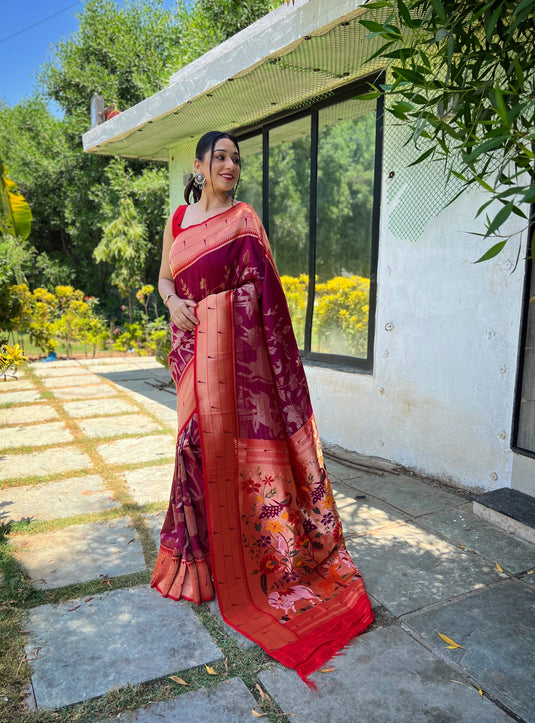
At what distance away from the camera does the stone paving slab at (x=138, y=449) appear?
422cm

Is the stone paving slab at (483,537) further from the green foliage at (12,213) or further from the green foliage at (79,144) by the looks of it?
the green foliage at (79,144)

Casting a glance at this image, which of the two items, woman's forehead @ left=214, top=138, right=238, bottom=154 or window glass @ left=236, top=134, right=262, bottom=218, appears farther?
window glass @ left=236, top=134, right=262, bottom=218

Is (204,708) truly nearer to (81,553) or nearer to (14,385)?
(81,553)

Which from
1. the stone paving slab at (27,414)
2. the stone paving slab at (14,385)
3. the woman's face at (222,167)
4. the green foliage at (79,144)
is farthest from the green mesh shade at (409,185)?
the green foliage at (79,144)

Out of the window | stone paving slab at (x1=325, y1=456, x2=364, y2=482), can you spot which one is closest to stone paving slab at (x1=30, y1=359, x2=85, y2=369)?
the window

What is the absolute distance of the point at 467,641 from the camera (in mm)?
2006

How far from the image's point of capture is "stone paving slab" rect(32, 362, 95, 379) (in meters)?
7.65

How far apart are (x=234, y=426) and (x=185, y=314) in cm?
50

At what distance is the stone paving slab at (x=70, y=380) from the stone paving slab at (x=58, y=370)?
8cm

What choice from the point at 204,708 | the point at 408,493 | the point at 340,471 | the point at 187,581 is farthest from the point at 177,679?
the point at 340,471

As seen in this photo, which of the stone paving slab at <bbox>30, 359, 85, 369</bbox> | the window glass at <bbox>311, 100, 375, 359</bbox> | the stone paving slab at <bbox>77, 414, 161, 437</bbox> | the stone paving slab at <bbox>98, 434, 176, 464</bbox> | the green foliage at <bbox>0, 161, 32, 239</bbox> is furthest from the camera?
the stone paving slab at <bbox>30, 359, 85, 369</bbox>

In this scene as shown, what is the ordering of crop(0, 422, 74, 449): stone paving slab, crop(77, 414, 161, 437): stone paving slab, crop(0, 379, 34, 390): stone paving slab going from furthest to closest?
crop(0, 379, 34, 390): stone paving slab, crop(77, 414, 161, 437): stone paving slab, crop(0, 422, 74, 449): stone paving slab

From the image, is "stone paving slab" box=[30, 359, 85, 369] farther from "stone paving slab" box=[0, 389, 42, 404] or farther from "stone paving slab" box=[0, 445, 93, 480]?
"stone paving slab" box=[0, 445, 93, 480]

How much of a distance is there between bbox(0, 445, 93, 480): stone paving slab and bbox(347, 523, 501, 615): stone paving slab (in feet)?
7.26
